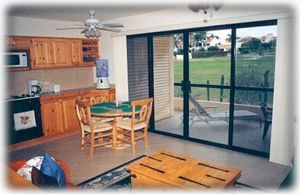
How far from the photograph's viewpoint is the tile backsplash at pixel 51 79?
16.5ft

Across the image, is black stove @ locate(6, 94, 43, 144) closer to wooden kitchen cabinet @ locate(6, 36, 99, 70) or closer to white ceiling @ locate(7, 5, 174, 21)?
wooden kitchen cabinet @ locate(6, 36, 99, 70)

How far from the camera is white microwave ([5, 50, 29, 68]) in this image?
15.1 feet

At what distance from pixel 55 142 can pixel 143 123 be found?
185 centimetres

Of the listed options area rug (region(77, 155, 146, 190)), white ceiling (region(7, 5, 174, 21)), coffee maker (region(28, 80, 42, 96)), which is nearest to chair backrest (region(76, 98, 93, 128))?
area rug (region(77, 155, 146, 190))

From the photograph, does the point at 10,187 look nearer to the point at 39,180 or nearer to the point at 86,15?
the point at 39,180

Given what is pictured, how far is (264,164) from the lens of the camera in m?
3.69

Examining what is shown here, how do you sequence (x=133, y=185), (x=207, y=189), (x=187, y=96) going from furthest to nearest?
(x=187, y=96), (x=133, y=185), (x=207, y=189)

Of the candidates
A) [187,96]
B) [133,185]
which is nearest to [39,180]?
[133,185]

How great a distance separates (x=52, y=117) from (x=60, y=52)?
142cm

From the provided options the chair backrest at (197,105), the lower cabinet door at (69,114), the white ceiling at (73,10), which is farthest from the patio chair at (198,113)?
the lower cabinet door at (69,114)

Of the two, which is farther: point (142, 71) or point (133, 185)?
point (142, 71)

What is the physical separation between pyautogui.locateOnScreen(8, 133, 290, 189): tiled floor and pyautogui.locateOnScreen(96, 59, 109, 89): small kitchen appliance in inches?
52.3

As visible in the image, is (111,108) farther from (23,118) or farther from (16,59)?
(16,59)

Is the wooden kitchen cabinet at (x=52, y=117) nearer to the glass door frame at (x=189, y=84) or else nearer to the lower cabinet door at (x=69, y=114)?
the lower cabinet door at (x=69, y=114)
